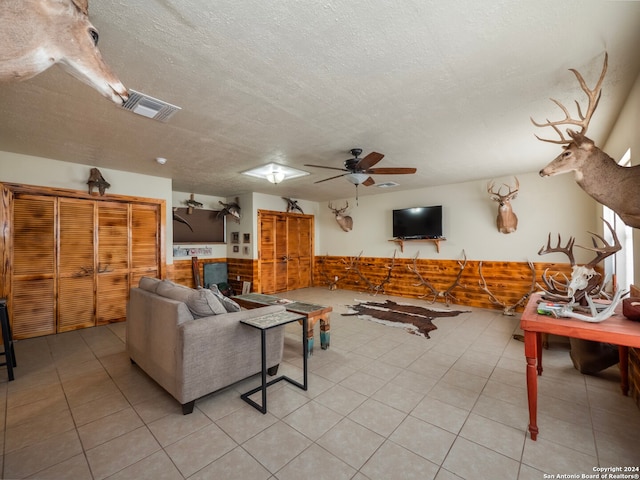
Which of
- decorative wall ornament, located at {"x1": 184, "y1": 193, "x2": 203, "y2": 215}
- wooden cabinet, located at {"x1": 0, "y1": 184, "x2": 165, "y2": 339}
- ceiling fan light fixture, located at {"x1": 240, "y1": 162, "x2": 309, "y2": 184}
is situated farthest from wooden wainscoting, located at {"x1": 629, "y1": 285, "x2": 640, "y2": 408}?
decorative wall ornament, located at {"x1": 184, "y1": 193, "x2": 203, "y2": 215}

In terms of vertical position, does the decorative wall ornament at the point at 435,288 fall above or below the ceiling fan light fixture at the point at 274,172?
below

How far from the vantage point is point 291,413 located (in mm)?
2168

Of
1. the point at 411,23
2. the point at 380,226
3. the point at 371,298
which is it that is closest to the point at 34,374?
the point at 411,23

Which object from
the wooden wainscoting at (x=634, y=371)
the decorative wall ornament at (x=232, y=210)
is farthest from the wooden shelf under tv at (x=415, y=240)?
the decorative wall ornament at (x=232, y=210)

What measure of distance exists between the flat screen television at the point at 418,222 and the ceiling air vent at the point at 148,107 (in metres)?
5.05

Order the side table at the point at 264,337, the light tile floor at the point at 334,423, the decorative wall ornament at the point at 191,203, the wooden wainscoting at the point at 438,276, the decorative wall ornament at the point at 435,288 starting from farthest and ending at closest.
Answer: the decorative wall ornament at the point at 191,203 < the decorative wall ornament at the point at 435,288 < the wooden wainscoting at the point at 438,276 < the side table at the point at 264,337 < the light tile floor at the point at 334,423

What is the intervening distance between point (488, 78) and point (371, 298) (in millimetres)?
5072

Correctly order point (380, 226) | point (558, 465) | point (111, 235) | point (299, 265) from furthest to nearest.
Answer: point (299, 265) → point (380, 226) → point (111, 235) → point (558, 465)

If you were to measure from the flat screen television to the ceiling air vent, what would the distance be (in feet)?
16.6

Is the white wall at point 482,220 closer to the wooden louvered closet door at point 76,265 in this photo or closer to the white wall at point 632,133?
the white wall at point 632,133

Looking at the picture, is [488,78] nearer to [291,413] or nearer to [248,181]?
[291,413]

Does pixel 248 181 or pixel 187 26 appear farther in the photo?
pixel 248 181

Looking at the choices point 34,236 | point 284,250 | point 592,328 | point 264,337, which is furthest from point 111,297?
point 592,328

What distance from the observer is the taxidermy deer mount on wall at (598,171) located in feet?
6.25
